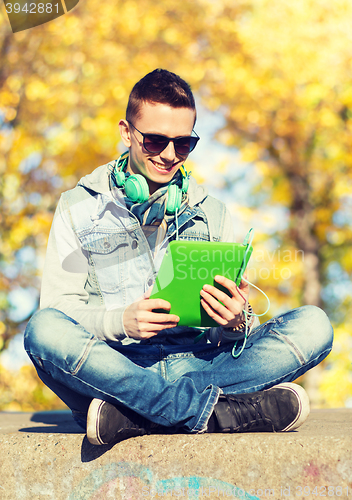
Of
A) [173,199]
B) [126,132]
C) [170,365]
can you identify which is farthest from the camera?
[126,132]

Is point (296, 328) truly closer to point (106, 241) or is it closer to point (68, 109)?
point (106, 241)

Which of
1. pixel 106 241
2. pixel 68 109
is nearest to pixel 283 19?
pixel 68 109

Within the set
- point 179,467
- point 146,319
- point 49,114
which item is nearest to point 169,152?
point 146,319

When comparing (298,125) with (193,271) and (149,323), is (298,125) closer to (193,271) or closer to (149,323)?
(193,271)

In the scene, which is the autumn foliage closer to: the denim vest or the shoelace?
the denim vest

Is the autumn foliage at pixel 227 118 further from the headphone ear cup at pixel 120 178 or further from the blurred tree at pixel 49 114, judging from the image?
the headphone ear cup at pixel 120 178

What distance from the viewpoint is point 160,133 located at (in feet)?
7.59

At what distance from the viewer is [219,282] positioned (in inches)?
70.0

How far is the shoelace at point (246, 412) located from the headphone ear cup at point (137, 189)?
0.96 metres

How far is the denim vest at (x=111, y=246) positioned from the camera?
222 centimetres

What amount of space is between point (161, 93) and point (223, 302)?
1134 mm

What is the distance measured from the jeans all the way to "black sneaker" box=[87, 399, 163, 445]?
0.05 meters

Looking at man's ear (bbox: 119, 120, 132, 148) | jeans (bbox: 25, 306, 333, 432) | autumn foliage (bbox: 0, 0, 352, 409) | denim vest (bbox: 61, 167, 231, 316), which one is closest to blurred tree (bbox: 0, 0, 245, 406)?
autumn foliage (bbox: 0, 0, 352, 409)

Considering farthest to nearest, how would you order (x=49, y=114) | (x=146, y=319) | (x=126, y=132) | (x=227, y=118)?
(x=227, y=118) → (x=49, y=114) → (x=126, y=132) → (x=146, y=319)
